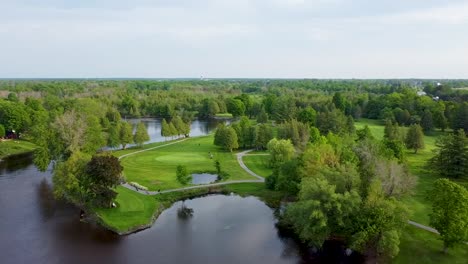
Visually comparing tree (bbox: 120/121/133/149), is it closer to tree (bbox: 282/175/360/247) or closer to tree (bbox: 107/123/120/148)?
tree (bbox: 107/123/120/148)

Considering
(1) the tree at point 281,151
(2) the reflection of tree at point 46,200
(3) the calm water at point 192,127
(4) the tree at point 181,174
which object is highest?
(1) the tree at point 281,151

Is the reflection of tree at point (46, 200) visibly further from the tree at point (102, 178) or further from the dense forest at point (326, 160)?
the tree at point (102, 178)

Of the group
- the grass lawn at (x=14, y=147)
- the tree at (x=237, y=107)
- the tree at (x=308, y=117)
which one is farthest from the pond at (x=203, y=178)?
the tree at (x=237, y=107)

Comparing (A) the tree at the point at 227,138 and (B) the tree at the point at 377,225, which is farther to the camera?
(A) the tree at the point at 227,138

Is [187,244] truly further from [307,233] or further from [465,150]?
[465,150]

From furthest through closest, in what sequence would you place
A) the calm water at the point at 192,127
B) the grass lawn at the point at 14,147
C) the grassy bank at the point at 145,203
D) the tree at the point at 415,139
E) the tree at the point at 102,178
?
the calm water at the point at 192,127 < the grass lawn at the point at 14,147 < the tree at the point at 415,139 < the tree at the point at 102,178 < the grassy bank at the point at 145,203

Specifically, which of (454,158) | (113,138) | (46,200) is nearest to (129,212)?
(46,200)

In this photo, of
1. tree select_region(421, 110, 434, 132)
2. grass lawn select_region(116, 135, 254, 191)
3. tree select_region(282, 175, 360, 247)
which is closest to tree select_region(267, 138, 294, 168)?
grass lawn select_region(116, 135, 254, 191)

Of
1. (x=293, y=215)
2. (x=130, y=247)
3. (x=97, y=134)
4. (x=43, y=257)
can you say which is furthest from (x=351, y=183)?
(x=97, y=134)
